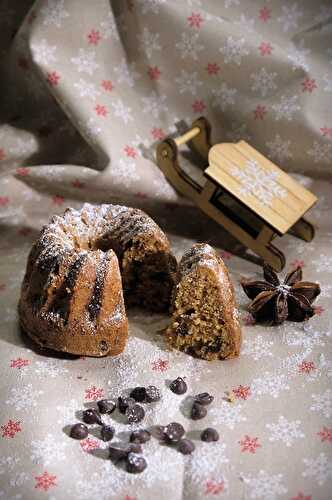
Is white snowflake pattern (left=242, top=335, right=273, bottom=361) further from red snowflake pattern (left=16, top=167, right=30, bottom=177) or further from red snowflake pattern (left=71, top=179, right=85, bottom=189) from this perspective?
red snowflake pattern (left=16, top=167, right=30, bottom=177)

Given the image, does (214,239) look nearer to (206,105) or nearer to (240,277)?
(240,277)

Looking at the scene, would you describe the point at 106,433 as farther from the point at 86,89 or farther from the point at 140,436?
the point at 86,89

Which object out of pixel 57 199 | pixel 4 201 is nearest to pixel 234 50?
pixel 57 199

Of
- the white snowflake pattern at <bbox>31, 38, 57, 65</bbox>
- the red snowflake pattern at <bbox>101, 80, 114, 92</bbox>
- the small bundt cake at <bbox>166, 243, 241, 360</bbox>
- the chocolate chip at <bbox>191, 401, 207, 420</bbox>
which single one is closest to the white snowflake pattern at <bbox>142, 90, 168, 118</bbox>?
the red snowflake pattern at <bbox>101, 80, 114, 92</bbox>

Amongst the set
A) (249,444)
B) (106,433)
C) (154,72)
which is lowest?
(106,433)

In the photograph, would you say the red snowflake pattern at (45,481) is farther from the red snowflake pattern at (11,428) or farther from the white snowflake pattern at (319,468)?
the white snowflake pattern at (319,468)

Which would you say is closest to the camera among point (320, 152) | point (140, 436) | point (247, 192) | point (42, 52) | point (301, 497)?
point (301, 497)

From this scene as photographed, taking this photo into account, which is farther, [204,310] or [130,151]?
[130,151]

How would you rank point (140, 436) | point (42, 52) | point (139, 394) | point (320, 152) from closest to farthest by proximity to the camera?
point (140, 436)
point (139, 394)
point (42, 52)
point (320, 152)

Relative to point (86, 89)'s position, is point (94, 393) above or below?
below
